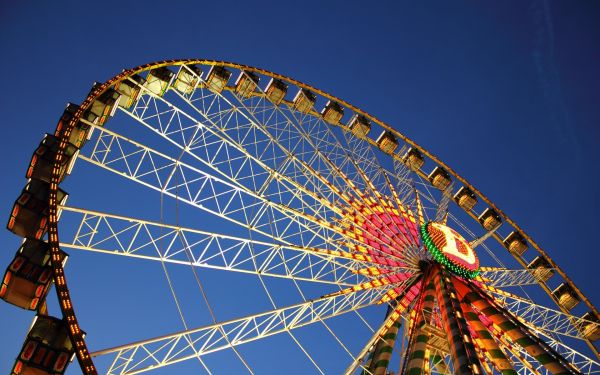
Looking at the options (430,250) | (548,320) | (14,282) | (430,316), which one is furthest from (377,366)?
(14,282)

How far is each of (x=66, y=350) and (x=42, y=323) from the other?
0.67m

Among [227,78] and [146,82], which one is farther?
[227,78]

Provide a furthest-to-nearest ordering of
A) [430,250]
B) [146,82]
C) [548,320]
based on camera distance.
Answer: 1. [548,320]
2. [430,250]
3. [146,82]

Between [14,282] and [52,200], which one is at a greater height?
[52,200]

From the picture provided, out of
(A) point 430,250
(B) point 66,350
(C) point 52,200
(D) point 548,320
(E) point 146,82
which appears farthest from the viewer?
(D) point 548,320

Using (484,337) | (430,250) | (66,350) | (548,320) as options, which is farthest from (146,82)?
(548,320)

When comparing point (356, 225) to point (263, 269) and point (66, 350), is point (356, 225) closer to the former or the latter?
point (263, 269)

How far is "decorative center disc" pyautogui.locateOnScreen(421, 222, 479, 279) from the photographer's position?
631 inches

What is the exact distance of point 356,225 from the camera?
53.9 feet

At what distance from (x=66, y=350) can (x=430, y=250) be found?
37.1 feet

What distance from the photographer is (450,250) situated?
16531 mm

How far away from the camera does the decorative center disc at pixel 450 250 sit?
16.0 meters

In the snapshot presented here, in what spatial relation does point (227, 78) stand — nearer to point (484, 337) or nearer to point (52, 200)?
point (52, 200)

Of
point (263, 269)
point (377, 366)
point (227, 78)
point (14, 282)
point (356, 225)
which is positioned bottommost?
point (14, 282)
